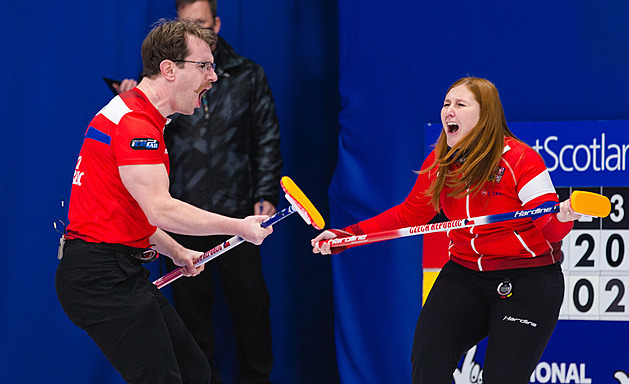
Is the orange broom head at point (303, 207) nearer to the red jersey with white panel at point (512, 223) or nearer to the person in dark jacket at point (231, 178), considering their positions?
the red jersey with white panel at point (512, 223)

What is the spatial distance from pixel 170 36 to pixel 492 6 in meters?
1.97

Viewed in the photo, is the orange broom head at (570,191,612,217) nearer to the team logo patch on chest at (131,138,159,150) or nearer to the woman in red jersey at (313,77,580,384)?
the woman in red jersey at (313,77,580,384)

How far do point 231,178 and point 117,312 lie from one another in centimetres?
172

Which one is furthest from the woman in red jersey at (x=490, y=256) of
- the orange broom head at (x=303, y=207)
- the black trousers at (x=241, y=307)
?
the black trousers at (x=241, y=307)

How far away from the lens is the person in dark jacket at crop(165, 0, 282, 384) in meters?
3.87

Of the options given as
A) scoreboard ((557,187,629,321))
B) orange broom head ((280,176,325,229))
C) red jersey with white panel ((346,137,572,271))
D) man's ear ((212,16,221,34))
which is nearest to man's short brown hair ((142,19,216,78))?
orange broom head ((280,176,325,229))

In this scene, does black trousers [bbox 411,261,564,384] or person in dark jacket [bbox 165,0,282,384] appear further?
person in dark jacket [bbox 165,0,282,384]

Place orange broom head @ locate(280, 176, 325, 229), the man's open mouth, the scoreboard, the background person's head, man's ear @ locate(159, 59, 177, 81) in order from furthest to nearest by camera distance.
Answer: the background person's head < the scoreboard < the man's open mouth < orange broom head @ locate(280, 176, 325, 229) < man's ear @ locate(159, 59, 177, 81)

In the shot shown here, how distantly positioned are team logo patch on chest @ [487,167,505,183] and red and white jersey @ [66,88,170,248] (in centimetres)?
121

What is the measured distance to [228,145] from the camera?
390 cm

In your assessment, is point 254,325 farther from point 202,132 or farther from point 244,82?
point 244,82

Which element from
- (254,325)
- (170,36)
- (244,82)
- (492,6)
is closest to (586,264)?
(492,6)

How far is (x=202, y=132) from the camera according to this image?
3885 millimetres

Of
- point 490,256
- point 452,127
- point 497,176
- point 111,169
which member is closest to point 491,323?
point 490,256
